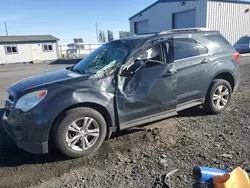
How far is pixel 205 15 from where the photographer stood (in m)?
19.2

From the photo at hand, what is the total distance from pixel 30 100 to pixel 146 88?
73.1 inches

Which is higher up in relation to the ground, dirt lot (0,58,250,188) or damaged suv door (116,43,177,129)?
damaged suv door (116,43,177,129)

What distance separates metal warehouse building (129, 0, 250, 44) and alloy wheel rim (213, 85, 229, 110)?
16268mm

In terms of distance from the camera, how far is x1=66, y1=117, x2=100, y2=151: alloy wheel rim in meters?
3.34

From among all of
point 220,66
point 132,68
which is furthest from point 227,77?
point 132,68

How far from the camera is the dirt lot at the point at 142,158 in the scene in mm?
2869

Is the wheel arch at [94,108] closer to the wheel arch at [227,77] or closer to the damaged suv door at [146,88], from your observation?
the damaged suv door at [146,88]

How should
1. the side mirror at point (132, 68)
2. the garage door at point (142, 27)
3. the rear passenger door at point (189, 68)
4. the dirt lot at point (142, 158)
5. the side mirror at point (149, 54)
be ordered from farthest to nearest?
the garage door at point (142, 27) → the rear passenger door at point (189, 68) → the side mirror at point (149, 54) → the side mirror at point (132, 68) → the dirt lot at point (142, 158)

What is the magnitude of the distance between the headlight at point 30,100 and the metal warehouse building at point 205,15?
19.2 m

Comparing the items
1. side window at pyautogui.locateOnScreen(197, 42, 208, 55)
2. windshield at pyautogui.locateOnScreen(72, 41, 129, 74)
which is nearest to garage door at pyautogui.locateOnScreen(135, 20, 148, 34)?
side window at pyautogui.locateOnScreen(197, 42, 208, 55)

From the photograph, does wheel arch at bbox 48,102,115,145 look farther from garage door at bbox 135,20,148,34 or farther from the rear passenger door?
garage door at bbox 135,20,148,34

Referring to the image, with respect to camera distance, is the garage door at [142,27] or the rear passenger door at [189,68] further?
the garage door at [142,27]

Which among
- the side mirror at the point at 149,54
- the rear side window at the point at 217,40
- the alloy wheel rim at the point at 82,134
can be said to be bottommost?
the alloy wheel rim at the point at 82,134

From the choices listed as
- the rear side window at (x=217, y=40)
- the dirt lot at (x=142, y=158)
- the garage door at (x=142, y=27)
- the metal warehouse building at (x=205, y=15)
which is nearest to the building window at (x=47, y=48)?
the garage door at (x=142, y=27)
